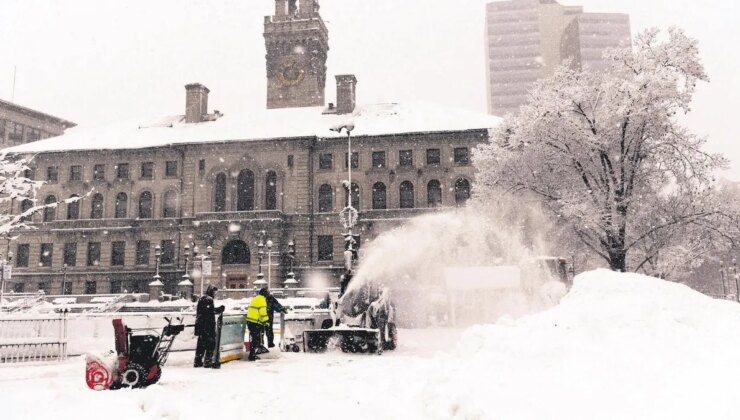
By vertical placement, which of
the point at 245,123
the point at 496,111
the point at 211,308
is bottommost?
the point at 211,308

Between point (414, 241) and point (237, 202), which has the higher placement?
point (237, 202)

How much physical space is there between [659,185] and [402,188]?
24451 mm

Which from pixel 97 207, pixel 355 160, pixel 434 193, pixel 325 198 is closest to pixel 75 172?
pixel 97 207

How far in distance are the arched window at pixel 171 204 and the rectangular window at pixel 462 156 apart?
24.5 metres

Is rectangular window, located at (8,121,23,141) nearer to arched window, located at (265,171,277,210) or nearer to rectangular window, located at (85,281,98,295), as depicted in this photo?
rectangular window, located at (85,281,98,295)

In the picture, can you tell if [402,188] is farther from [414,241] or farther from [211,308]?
[211,308]

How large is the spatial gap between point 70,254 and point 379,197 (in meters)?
28.0

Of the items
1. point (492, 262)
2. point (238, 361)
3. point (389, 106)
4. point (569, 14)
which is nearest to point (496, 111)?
point (569, 14)

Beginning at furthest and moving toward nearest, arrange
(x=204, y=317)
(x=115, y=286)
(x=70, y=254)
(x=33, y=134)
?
(x=33, y=134) < (x=70, y=254) < (x=115, y=286) < (x=204, y=317)

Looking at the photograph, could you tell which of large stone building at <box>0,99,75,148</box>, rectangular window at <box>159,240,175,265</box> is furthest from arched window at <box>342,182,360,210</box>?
large stone building at <box>0,99,75,148</box>

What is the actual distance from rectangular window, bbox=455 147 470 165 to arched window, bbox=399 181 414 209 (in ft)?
14.4

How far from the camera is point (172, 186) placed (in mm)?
49062

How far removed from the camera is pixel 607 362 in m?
6.88

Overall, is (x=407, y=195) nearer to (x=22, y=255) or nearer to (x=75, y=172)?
(x=75, y=172)
